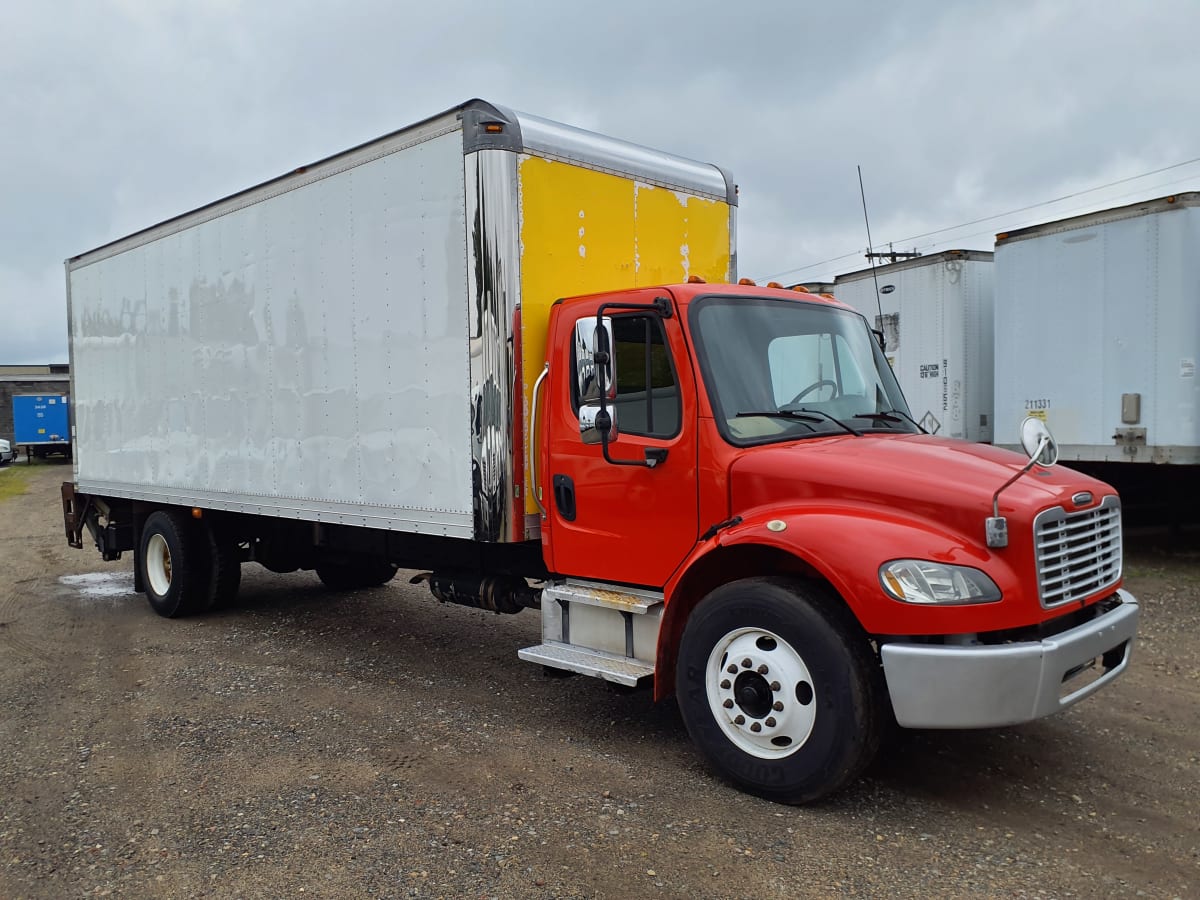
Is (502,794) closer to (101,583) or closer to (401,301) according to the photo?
(401,301)

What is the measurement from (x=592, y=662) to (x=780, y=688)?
121 cm

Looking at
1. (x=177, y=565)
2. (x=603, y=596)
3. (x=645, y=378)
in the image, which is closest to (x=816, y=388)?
(x=645, y=378)

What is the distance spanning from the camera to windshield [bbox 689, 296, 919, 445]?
15.9ft

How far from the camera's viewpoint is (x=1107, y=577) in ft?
15.1

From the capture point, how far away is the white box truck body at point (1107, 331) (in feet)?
31.6

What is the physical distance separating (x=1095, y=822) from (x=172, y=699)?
18.0ft

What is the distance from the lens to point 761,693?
4.39 meters

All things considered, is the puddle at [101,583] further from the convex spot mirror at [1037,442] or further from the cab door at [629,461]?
the convex spot mirror at [1037,442]

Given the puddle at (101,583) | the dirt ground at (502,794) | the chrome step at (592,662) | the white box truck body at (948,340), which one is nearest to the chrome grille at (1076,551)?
the dirt ground at (502,794)

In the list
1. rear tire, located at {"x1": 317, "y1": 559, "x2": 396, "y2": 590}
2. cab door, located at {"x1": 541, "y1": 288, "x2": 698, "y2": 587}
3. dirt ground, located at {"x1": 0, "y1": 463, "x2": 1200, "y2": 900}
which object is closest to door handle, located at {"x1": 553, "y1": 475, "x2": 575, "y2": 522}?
cab door, located at {"x1": 541, "y1": 288, "x2": 698, "y2": 587}

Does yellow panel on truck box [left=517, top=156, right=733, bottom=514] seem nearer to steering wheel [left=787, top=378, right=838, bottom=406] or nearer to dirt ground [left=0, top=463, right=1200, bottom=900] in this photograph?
steering wheel [left=787, top=378, right=838, bottom=406]

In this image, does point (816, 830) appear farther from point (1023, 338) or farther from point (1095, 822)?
point (1023, 338)

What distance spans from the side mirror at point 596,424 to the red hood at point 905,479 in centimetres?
68

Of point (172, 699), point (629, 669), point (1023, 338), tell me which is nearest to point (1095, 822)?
point (629, 669)
